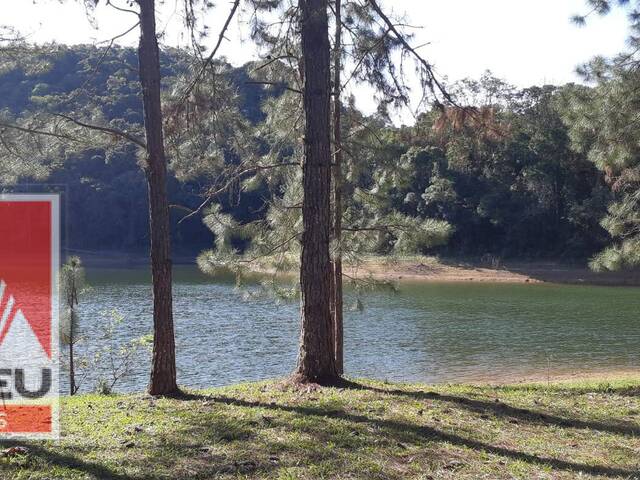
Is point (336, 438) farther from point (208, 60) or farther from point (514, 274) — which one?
point (514, 274)

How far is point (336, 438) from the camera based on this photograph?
13.5 feet

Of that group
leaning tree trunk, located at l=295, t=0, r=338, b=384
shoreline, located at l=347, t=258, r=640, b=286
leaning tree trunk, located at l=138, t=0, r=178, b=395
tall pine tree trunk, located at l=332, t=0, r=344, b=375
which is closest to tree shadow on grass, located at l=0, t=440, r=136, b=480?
leaning tree trunk, located at l=138, t=0, r=178, b=395

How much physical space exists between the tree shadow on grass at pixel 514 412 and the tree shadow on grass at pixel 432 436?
0.92 meters

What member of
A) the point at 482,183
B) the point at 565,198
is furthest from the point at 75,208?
the point at 565,198

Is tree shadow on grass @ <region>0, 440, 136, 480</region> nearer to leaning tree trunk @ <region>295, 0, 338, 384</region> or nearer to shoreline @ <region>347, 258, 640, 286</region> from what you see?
leaning tree trunk @ <region>295, 0, 338, 384</region>

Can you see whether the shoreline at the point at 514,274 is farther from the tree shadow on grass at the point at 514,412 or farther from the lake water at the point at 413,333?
the tree shadow on grass at the point at 514,412

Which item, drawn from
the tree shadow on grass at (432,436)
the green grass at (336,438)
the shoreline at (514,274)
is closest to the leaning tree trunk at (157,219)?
the green grass at (336,438)

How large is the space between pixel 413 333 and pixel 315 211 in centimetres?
1242

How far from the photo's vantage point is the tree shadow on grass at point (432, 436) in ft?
12.3

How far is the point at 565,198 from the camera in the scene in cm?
3884

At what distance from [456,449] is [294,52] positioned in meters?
4.99

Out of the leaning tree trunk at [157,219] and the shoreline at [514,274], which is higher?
the leaning tree trunk at [157,219]

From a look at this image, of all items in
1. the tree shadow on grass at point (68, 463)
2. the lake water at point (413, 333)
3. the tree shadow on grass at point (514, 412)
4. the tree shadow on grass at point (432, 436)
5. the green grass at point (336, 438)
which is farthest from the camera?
the lake water at point (413, 333)

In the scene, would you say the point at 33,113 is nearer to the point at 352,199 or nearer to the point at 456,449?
the point at 352,199
